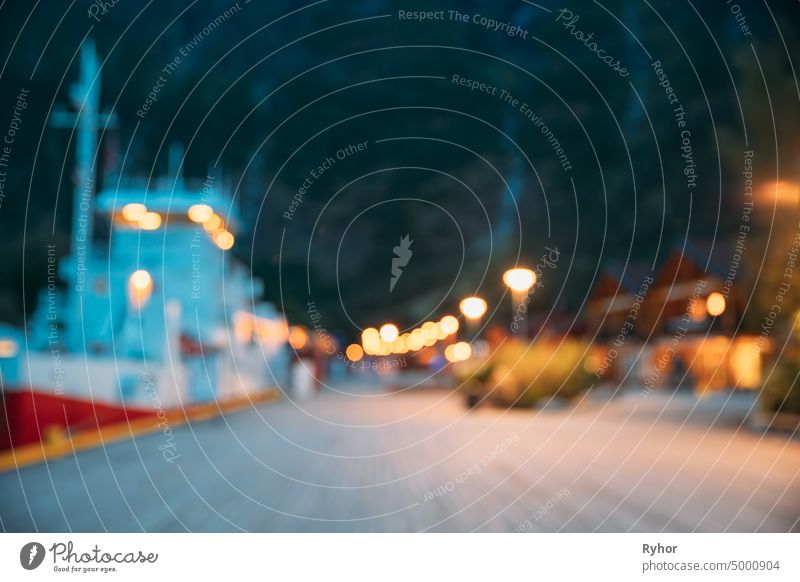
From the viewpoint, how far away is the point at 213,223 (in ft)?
117

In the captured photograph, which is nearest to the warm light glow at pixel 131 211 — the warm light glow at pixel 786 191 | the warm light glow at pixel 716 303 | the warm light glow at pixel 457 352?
the warm light glow at pixel 786 191

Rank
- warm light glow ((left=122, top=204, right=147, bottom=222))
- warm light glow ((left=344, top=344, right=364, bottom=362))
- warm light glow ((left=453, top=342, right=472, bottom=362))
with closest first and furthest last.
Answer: warm light glow ((left=122, top=204, right=147, bottom=222)), warm light glow ((left=344, top=344, right=364, bottom=362)), warm light glow ((left=453, top=342, right=472, bottom=362))

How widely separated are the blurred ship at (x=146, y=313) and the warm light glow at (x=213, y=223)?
0.05 meters

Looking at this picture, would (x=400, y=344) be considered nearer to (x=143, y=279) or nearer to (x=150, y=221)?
(x=150, y=221)

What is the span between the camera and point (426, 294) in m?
55.4

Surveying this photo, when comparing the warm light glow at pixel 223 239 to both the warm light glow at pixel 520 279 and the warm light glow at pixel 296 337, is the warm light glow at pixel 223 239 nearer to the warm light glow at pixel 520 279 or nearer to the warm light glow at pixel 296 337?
the warm light glow at pixel 520 279

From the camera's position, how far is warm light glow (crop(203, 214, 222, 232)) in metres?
35.1

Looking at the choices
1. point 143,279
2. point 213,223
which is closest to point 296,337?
point 213,223

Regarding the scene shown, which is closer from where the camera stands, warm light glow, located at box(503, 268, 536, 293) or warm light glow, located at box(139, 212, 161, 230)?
warm light glow, located at box(503, 268, 536, 293)

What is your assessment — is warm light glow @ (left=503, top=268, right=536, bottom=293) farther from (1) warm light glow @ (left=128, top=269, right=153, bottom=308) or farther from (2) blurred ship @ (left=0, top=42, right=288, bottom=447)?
(1) warm light glow @ (left=128, top=269, right=153, bottom=308)

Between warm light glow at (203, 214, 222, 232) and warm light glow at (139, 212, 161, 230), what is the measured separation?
1.74 meters

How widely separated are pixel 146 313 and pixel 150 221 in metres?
5.66

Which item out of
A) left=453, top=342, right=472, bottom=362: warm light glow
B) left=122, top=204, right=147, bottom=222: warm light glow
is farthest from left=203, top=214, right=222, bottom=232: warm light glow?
left=453, top=342, right=472, bottom=362: warm light glow

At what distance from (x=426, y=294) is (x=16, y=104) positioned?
1937 inches
